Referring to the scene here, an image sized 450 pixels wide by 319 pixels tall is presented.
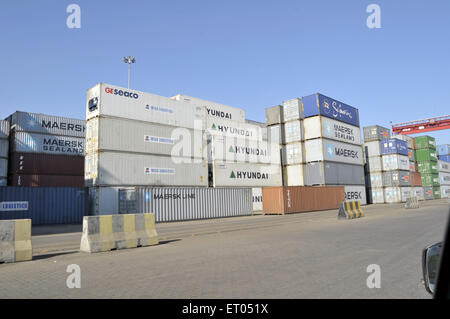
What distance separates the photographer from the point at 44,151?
35.4m

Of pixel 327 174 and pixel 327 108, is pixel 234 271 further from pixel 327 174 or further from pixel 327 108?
pixel 327 108

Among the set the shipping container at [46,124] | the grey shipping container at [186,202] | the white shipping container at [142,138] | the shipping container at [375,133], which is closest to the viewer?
the grey shipping container at [186,202]

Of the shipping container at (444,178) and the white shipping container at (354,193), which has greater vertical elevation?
the shipping container at (444,178)

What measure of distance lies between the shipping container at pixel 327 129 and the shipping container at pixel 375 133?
10.1 meters

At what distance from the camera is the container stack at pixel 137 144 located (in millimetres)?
23594

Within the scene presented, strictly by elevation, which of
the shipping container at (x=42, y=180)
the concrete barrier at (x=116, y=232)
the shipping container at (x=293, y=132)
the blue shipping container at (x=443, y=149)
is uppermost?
the blue shipping container at (x=443, y=149)

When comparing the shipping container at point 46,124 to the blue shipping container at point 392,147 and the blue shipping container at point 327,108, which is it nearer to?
the blue shipping container at point 327,108

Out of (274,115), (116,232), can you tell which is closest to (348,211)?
(116,232)

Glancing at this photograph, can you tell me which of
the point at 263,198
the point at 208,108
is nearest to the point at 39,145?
the point at 208,108

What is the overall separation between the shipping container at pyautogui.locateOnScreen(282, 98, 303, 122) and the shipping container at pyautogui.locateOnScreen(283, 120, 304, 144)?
59 centimetres

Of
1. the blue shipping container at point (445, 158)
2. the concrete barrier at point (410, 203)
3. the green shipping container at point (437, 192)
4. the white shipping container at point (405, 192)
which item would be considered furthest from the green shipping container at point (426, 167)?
the concrete barrier at point (410, 203)

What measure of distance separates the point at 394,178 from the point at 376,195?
3.61m

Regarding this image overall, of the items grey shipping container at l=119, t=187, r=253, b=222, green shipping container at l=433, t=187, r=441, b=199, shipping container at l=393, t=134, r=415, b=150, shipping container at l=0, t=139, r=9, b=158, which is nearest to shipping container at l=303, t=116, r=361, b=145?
grey shipping container at l=119, t=187, r=253, b=222

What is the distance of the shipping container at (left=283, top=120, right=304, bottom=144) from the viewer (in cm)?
3753
